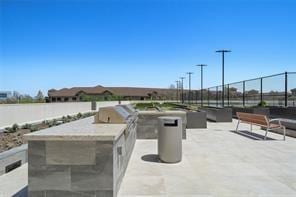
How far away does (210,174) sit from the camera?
5.43 meters

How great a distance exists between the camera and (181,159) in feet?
21.5

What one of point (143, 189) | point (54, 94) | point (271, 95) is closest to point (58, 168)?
point (143, 189)

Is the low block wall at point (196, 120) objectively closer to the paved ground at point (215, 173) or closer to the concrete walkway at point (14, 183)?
the paved ground at point (215, 173)

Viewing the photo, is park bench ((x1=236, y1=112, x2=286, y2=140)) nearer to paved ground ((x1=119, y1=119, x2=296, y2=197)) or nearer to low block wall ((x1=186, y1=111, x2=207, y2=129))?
paved ground ((x1=119, y1=119, x2=296, y2=197))

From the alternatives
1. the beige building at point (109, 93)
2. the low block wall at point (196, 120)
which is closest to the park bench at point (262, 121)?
the low block wall at point (196, 120)

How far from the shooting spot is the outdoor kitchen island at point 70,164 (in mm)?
3807

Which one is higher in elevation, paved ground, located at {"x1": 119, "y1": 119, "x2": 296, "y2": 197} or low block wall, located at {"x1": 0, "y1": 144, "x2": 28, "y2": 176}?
low block wall, located at {"x1": 0, "y1": 144, "x2": 28, "y2": 176}

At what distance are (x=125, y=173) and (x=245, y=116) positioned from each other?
7997mm

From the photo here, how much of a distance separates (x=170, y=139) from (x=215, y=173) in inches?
45.1

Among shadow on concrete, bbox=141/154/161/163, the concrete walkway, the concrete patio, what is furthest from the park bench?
the concrete walkway

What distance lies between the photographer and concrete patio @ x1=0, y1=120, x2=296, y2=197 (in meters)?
4.47

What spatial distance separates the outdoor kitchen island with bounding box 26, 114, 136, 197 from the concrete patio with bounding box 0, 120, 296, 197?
61cm

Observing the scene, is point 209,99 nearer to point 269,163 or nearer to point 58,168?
point 269,163

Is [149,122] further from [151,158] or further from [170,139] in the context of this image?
[170,139]
